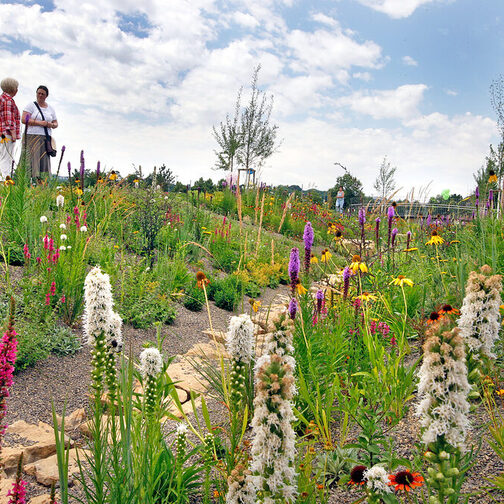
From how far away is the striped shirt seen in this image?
322 inches

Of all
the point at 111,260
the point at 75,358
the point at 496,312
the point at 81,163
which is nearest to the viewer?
the point at 496,312

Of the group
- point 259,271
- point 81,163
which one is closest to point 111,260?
point 259,271

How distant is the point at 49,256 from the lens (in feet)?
13.0

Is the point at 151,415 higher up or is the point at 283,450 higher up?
the point at 283,450

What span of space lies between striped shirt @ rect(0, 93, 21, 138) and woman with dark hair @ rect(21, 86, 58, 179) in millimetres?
214

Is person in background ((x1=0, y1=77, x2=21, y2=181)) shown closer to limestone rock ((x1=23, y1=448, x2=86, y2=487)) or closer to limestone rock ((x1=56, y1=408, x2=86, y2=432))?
limestone rock ((x1=56, y1=408, x2=86, y2=432))

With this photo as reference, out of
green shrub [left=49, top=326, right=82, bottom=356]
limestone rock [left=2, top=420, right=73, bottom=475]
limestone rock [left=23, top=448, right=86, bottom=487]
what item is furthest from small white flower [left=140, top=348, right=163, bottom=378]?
green shrub [left=49, top=326, right=82, bottom=356]

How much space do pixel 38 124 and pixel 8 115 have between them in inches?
22.1

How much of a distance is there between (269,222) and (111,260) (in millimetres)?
7476

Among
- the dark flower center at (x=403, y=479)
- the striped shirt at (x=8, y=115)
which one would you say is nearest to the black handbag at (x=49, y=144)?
the striped shirt at (x=8, y=115)

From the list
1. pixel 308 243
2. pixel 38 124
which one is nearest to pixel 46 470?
pixel 308 243

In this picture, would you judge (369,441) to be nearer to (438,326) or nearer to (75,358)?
(438,326)

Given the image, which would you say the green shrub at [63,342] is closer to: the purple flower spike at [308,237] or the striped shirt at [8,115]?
the purple flower spike at [308,237]

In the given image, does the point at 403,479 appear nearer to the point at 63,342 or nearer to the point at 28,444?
the point at 28,444
